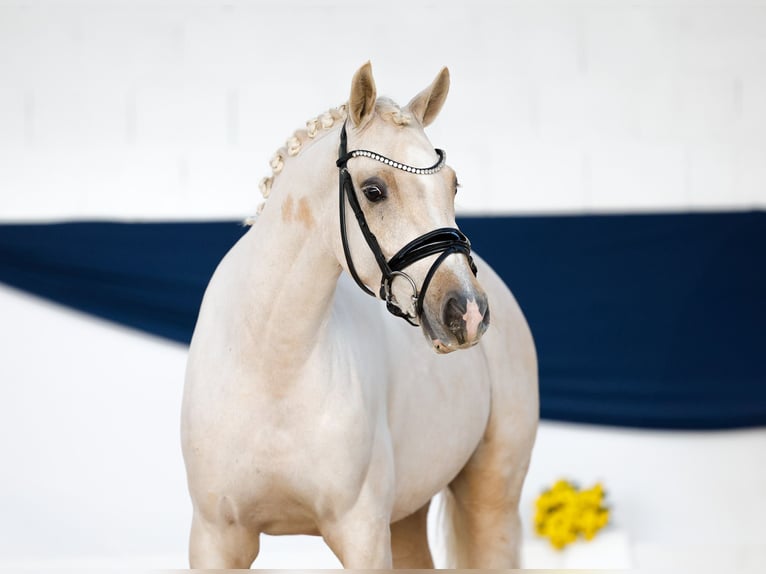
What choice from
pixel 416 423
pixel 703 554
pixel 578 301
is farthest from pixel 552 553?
pixel 416 423

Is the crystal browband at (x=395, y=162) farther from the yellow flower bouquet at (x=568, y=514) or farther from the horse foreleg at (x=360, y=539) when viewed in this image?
the yellow flower bouquet at (x=568, y=514)

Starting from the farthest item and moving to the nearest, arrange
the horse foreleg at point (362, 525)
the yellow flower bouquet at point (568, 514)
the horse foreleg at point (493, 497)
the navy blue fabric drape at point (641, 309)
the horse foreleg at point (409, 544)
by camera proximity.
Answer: the navy blue fabric drape at point (641, 309), the yellow flower bouquet at point (568, 514), the horse foreleg at point (409, 544), the horse foreleg at point (493, 497), the horse foreleg at point (362, 525)

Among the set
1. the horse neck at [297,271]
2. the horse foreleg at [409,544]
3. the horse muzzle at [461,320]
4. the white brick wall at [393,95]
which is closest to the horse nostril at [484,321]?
the horse muzzle at [461,320]

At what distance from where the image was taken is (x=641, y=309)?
548 centimetres

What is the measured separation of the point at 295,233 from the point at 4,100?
11.3 feet

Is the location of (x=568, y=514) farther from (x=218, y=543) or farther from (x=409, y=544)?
(x=218, y=543)

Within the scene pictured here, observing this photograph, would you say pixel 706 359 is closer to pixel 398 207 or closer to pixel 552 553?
pixel 552 553

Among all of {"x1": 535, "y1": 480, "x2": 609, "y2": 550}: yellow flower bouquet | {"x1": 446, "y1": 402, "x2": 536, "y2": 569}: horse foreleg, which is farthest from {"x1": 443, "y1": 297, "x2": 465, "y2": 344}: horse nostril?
{"x1": 535, "y1": 480, "x2": 609, "y2": 550}: yellow flower bouquet

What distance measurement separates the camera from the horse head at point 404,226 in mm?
2115

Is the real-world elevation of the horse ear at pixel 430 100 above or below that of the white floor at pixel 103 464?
above

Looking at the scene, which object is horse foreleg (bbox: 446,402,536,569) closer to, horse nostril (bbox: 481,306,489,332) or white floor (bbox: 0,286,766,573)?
horse nostril (bbox: 481,306,489,332)

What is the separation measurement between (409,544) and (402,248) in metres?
1.54

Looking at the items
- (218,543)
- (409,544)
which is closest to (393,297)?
(218,543)

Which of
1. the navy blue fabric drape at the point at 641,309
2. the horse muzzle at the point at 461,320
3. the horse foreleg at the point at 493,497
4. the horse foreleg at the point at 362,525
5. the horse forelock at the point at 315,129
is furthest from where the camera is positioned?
the navy blue fabric drape at the point at 641,309
